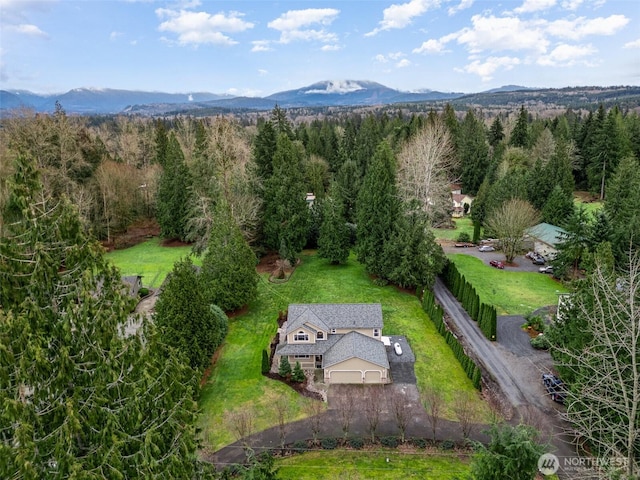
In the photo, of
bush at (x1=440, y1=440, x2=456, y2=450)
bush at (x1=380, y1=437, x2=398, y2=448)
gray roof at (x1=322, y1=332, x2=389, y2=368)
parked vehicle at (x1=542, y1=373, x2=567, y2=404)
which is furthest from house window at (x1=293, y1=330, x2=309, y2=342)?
parked vehicle at (x1=542, y1=373, x2=567, y2=404)

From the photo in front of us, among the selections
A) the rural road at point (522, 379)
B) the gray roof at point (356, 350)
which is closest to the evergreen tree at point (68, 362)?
the gray roof at point (356, 350)

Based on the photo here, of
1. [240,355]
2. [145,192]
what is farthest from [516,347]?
[145,192]

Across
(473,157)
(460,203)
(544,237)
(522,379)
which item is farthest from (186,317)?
(473,157)

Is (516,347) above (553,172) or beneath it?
beneath

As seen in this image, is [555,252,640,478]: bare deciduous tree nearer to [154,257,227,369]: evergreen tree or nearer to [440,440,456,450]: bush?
[440,440,456,450]: bush

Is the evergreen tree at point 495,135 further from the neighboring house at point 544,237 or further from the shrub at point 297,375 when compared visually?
the shrub at point 297,375

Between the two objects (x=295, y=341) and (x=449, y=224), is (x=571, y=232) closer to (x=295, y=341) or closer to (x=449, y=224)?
(x=449, y=224)
